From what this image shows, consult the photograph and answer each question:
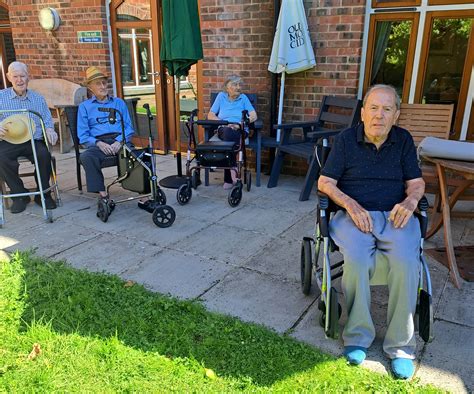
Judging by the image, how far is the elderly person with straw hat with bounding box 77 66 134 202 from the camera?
404 centimetres

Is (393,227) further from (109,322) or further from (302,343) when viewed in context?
(109,322)

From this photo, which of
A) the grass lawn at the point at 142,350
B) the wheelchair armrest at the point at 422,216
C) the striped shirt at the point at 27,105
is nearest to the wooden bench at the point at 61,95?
the striped shirt at the point at 27,105

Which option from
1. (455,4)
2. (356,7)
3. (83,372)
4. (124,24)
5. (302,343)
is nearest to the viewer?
(83,372)

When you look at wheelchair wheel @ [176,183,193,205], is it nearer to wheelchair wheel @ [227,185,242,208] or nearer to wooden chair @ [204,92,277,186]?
wheelchair wheel @ [227,185,242,208]

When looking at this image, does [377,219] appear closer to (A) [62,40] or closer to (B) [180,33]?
(B) [180,33]

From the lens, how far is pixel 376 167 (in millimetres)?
2363

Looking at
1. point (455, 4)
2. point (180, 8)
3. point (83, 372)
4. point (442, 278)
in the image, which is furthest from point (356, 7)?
point (83, 372)

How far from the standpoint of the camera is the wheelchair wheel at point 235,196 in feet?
14.3

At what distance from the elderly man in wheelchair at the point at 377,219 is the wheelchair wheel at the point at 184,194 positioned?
219 cm

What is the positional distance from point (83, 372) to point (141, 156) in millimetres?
2182

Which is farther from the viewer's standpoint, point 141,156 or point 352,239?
point 141,156

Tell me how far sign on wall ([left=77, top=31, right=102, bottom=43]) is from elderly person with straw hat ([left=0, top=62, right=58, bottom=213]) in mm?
2761

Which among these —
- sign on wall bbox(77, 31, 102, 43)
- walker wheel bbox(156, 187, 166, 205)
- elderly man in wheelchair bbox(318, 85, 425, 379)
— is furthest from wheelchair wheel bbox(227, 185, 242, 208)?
sign on wall bbox(77, 31, 102, 43)

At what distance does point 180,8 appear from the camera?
4.41m
